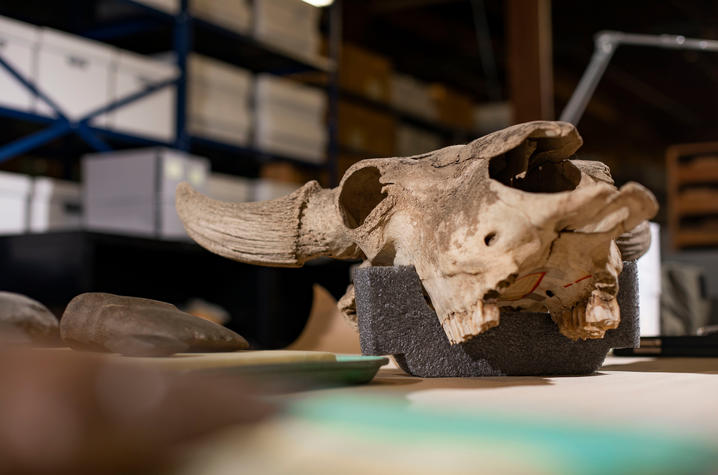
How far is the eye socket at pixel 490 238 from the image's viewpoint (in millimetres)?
683

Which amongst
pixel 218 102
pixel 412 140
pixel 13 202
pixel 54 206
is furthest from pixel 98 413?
pixel 412 140

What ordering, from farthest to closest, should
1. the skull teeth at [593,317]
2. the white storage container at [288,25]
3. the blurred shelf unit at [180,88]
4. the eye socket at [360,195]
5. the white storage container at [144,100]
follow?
1. the white storage container at [288,25]
2. the white storage container at [144,100]
3. the blurred shelf unit at [180,88]
4. the eye socket at [360,195]
5. the skull teeth at [593,317]

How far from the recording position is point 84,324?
0.72 m

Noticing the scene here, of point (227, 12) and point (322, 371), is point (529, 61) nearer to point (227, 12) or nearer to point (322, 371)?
point (227, 12)

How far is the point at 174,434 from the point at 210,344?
1.30 feet

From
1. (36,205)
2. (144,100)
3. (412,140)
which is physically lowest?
(36,205)

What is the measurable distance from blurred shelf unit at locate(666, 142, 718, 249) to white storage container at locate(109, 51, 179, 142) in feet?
10.4

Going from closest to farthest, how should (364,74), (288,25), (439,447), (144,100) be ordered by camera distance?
(439,447)
(144,100)
(288,25)
(364,74)

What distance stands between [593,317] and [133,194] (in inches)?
108

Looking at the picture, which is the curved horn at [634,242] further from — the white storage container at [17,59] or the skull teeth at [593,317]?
the white storage container at [17,59]

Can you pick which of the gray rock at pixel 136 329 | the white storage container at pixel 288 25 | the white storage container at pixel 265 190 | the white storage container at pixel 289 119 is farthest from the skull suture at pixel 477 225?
the white storage container at pixel 288 25

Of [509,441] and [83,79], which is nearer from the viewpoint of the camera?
[509,441]

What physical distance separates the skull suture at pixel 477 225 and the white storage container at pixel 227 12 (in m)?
3.03

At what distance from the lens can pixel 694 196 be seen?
4988 mm
